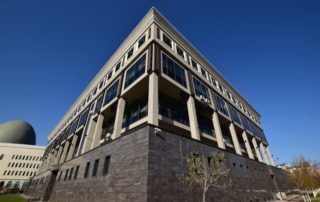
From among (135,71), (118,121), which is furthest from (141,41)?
(118,121)

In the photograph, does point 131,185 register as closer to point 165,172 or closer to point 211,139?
point 165,172

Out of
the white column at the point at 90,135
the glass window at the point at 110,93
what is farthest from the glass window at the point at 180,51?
the white column at the point at 90,135

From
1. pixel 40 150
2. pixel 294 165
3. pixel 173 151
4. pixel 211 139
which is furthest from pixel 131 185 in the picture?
pixel 40 150

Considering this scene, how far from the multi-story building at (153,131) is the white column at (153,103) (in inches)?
3.6

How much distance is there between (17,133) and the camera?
89.2 meters

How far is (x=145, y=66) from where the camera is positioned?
17.6 m

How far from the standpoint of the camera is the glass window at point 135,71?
60.4 feet

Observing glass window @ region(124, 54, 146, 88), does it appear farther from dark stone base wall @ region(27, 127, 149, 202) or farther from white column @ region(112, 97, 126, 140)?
dark stone base wall @ region(27, 127, 149, 202)

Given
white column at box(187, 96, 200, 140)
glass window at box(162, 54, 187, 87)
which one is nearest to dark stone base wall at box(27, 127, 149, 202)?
white column at box(187, 96, 200, 140)

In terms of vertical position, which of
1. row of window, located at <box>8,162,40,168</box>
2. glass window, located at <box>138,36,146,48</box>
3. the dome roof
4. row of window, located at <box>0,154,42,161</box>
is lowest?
row of window, located at <box>8,162,40,168</box>

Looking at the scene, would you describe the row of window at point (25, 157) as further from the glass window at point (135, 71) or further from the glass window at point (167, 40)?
the glass window at point (167, 40)

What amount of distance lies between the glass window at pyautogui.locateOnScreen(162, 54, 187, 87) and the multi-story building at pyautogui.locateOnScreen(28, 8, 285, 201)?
15cm

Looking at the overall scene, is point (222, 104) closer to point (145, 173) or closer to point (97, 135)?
point (97, 135)

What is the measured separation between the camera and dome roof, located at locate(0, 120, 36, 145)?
8542 centimetres
